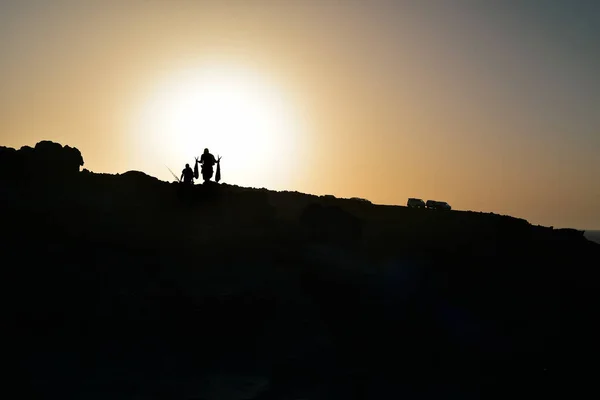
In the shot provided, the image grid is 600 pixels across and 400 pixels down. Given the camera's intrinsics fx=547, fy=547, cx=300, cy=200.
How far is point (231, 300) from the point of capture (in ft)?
82.9

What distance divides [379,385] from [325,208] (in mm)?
15685

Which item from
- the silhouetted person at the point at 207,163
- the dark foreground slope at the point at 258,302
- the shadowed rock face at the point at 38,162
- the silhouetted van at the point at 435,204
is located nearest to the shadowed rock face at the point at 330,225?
the dark foreground slope at the point at 258,302

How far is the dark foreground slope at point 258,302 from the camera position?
66.6ft

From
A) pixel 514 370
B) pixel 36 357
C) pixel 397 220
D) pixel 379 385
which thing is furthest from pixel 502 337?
pixel 36 357

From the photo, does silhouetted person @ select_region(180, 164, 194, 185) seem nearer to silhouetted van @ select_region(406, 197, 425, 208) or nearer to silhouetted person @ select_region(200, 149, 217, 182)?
silhouetted person @ select_region(200, 149, 217, 182)

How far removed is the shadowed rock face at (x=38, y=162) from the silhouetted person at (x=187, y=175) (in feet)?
21.2

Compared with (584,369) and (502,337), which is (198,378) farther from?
(584,369)

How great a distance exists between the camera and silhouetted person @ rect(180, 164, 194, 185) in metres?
32.1

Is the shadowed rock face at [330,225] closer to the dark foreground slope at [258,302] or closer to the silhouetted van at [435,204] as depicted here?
the dark foreground slope at [258,302]

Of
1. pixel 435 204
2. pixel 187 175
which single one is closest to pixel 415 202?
pixel 435 204

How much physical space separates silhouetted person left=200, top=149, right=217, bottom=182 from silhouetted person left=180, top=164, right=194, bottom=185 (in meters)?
1.26

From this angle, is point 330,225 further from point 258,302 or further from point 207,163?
point 258,302

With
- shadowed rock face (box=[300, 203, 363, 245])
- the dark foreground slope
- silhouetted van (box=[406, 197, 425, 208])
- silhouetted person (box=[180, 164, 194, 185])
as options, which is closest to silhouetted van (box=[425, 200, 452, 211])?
silhouetted van (box=[406, 197, 425, 208])

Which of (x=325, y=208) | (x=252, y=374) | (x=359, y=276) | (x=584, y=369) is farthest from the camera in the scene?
(x=325, y=208)
